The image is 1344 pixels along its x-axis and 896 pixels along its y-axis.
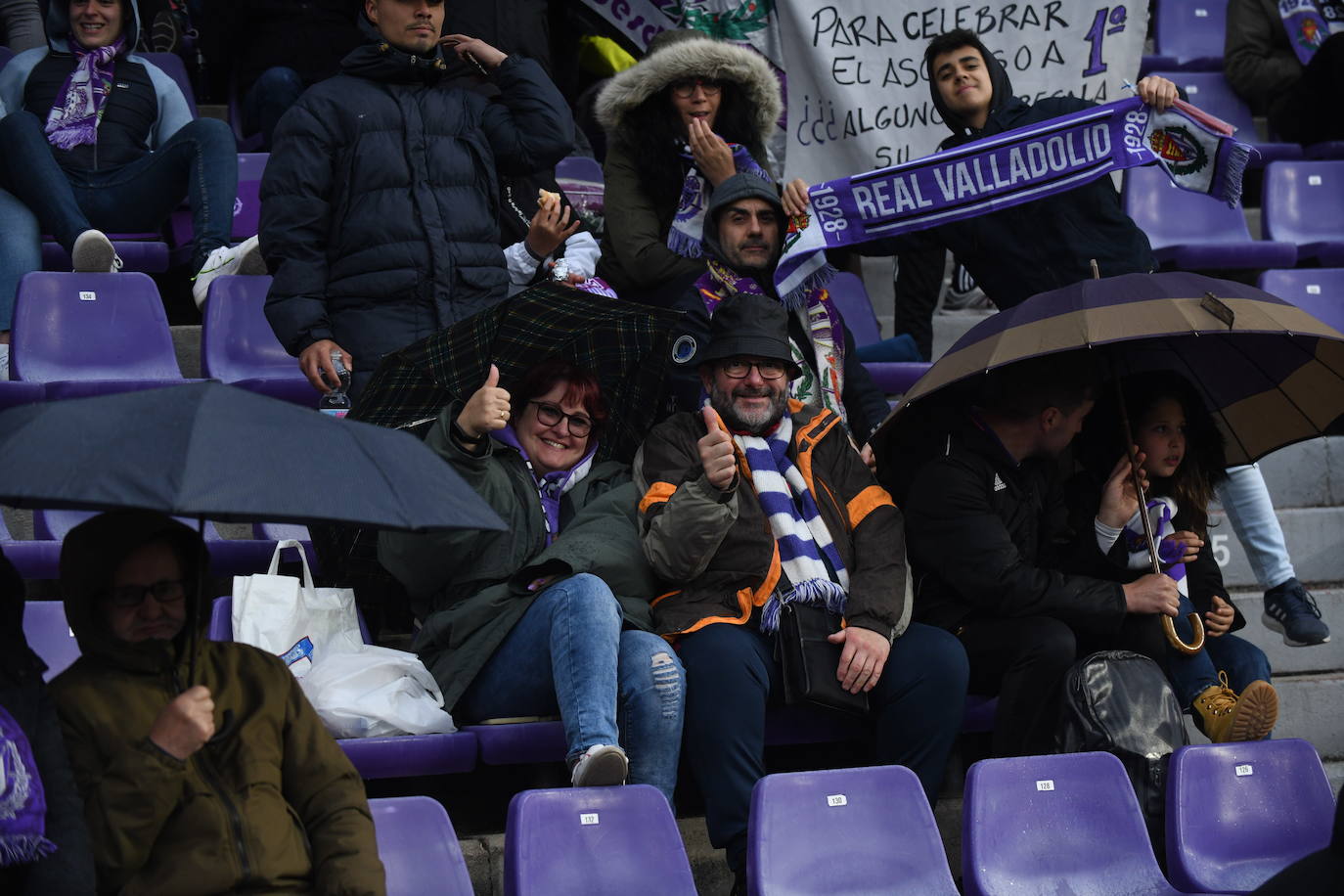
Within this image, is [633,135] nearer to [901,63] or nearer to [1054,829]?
[901,63]

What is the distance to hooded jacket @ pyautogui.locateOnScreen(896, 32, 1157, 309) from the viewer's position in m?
5.34

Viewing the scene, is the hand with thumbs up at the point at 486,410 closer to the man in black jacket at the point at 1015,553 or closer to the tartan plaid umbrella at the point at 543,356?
the tartan plaid umbrella at the point at 543,356

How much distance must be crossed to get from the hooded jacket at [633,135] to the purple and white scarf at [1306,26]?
3271mm

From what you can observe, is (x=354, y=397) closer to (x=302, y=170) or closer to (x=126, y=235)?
(x=302, y=170)

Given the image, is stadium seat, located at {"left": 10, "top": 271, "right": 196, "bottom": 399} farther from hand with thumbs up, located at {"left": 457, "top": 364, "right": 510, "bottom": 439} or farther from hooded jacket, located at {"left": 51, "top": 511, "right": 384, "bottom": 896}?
hooded jacket, located at {"left": 51, "top": 511, "right": 384, "bottom": 896}

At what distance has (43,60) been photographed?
20.6 feet

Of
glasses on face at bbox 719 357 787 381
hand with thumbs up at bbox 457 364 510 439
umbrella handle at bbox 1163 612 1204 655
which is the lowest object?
umbrella handle at bbox 1163 612 1204 655

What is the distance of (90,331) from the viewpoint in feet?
18.0

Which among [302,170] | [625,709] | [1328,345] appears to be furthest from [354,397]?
[1328,345]

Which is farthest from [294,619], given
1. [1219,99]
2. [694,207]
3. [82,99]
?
[1219,99]

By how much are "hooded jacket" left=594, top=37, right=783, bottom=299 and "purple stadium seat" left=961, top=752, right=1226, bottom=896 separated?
78.1 inches

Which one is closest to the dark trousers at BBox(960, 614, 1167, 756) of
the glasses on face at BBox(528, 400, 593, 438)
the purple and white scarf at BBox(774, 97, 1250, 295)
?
the glasses on face at BBox(528, 400, 593, 438)

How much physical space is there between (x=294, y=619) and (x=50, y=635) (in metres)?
0.52

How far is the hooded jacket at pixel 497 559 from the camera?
13.0 feet
